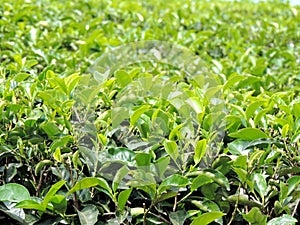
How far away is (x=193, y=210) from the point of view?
194cm

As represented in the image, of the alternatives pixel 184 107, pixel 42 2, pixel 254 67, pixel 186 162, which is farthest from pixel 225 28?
pixel 186 162

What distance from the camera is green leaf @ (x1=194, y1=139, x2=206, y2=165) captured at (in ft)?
6.31

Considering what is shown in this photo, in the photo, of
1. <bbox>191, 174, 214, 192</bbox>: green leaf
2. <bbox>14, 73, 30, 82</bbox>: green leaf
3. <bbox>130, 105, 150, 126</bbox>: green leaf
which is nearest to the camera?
<bbox>191, 174, 214, 192</bbox>: green leaf

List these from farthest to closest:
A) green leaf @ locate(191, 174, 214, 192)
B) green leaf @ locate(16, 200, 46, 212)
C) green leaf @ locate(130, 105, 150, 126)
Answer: green leaf @ locate(130, 105, 150, 126)
green leaf @ locate(191, 174, 214, 192)
green leaf @ locate(16, 200, 46, 212)

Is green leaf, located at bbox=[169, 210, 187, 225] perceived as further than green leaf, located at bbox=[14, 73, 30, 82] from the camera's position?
No

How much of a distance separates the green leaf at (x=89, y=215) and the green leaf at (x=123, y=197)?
10 cm

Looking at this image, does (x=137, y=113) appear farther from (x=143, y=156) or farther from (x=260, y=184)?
(x=260, y=184)

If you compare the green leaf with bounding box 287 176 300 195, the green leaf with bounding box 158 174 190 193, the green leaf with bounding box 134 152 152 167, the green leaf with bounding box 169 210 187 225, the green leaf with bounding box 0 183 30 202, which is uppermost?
the green leaf with bounding box 134 152 152 167

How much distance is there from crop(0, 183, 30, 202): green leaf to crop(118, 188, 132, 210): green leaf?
1.14 feet

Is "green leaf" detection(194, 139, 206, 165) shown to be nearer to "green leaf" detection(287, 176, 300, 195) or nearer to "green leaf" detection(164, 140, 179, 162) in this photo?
"green leaf" detection(164, 140, 179, 162)

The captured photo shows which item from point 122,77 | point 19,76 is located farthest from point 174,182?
point 19,76

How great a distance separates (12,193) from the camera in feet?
6.11

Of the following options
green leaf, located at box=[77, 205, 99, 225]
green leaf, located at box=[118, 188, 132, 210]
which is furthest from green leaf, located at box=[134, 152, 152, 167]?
green leaf, located at box=[77, 205, 99, 225]

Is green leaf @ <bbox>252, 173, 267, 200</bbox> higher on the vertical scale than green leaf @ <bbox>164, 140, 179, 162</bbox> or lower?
lower
